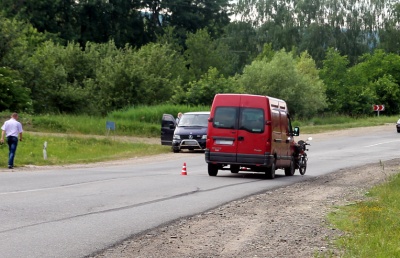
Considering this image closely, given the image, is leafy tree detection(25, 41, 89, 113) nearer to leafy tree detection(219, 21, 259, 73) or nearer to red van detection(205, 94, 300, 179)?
red van detection(205, 94, 300, 179)

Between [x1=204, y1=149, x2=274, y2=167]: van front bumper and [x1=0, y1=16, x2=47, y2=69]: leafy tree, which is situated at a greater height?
[x1=0, y1=16, x2=47, y2=69]: leafy tree

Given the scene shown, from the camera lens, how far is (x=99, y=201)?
55.8ft

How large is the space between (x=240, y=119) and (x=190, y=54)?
230 feet

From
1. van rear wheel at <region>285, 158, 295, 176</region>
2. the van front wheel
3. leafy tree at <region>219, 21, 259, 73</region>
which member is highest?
leafy tree at <region>219, 21, 259, 73</region>

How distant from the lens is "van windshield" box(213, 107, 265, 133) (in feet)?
82.8

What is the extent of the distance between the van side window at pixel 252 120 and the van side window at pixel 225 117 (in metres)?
0.23

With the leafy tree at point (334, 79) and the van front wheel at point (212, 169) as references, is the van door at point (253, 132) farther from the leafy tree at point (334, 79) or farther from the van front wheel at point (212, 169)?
the leafy tree at point (334, 79)

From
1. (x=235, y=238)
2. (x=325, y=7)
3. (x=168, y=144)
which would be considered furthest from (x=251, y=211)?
(x=325, y=7)

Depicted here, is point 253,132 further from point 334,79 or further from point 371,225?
point 334,79

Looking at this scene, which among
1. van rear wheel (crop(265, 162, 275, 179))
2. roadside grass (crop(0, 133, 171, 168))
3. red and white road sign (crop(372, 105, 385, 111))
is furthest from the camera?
red and white road sign (crop(372, 105, 385, 111))

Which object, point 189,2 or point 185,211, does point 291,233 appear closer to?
point 185,211

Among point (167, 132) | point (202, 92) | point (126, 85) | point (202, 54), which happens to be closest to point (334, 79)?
point (202, 54)

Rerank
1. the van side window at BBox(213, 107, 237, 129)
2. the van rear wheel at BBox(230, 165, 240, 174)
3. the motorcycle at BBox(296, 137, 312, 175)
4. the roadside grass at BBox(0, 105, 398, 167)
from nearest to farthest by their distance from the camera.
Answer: the van side window at BBox(213, 107, 237, 129), the van rear wheel at BBox(230, 165, 240, 174), the motorcycle at BBox(296, 137, 312, 175), the roadside grass at BBox(0, 105, 398, 167)

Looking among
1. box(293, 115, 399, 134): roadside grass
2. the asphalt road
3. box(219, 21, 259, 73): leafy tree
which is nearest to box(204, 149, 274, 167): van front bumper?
the asphalt road
